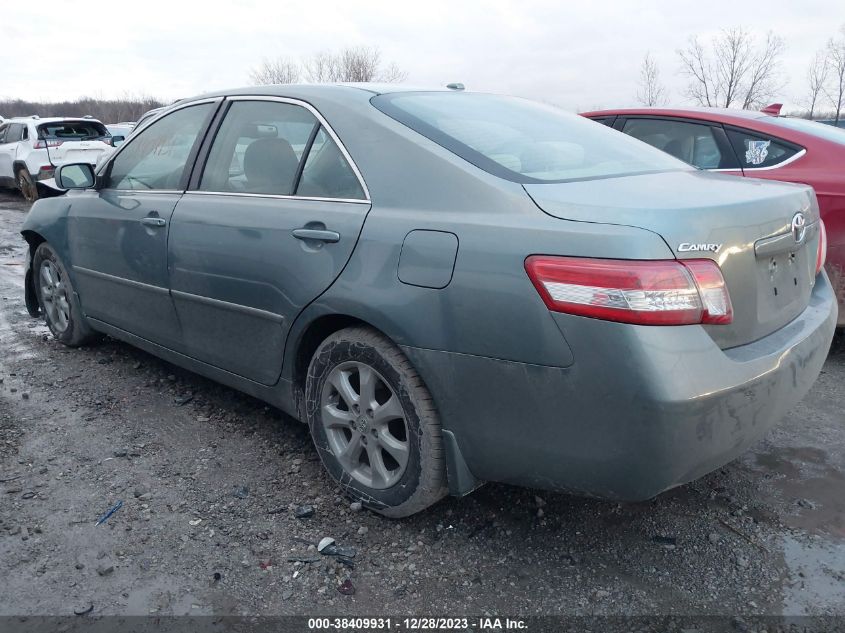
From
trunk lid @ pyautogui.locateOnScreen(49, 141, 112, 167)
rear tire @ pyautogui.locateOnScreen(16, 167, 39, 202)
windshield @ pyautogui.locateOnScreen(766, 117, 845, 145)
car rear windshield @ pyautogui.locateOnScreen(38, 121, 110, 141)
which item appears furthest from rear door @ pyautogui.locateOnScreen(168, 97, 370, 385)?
rear tire @ pyautogui.locateOnScreen(16, 167, 39, 202)

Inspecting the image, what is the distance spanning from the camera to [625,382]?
6.41 ft

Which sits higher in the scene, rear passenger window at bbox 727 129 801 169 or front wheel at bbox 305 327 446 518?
rear passenger window at bbox 727 129 801 169

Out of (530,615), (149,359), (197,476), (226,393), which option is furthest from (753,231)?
(149,359)

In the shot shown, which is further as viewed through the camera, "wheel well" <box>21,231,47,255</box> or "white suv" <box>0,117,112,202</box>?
"white suv" <box>0,117,112,202</box>

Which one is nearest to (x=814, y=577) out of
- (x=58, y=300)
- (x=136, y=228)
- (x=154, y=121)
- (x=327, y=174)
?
(x=327, y=174)

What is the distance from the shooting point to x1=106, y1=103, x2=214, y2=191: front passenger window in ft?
11.6

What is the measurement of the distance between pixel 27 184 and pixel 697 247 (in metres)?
14.7

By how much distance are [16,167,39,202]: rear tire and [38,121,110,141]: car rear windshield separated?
823 mm

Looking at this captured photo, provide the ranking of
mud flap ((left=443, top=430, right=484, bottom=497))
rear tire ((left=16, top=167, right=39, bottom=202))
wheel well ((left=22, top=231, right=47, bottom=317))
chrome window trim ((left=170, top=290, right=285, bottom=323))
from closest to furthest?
mud flap ((left=443, top=430, right=484, bottom=497)) → chrome window trim ((left=170, top=290, right=285, bottom=323)) → wheel well ((left=22, top=231, right=47, bottom=317)) → rear tire ((left=16, top=167, right=39, bottom=202))

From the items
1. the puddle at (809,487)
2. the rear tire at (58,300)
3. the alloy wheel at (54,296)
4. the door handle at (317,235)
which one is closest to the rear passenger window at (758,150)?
the puddle at (809,487)

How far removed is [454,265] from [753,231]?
37.2 inches

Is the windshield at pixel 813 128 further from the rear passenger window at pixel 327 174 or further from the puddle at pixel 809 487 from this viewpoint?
the rear passenger window at pixel 327 174

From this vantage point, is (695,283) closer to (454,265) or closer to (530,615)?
(454,265)

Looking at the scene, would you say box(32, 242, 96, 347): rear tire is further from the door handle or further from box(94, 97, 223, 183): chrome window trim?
the door handle
